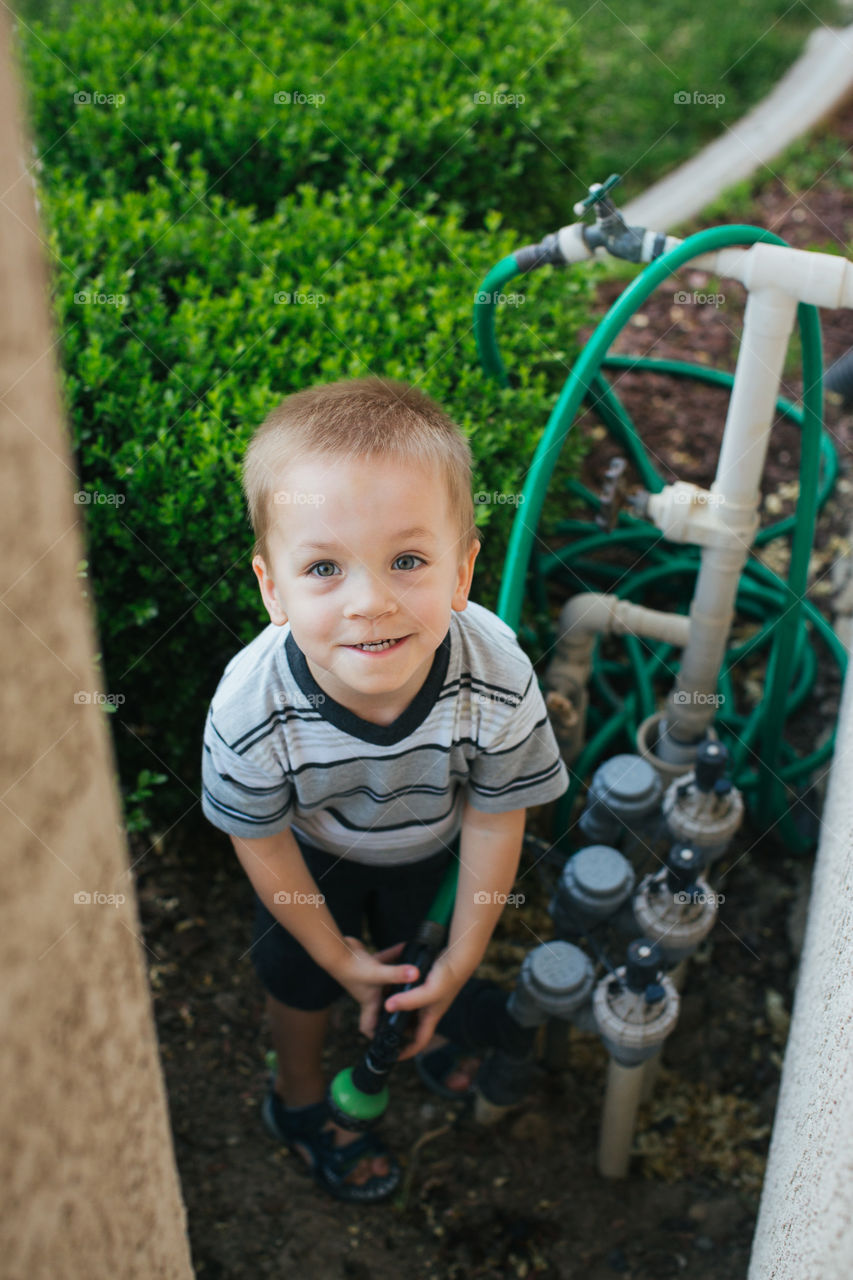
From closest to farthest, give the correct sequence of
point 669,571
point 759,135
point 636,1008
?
point 636,1008 → point 669,571 → point 759,135

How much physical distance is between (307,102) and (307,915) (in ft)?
8.85

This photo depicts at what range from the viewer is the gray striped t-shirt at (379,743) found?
168 cm

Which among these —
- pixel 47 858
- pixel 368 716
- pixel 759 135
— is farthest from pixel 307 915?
pixel 759 135

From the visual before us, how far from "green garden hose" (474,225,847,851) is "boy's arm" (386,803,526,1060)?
19.4 inches

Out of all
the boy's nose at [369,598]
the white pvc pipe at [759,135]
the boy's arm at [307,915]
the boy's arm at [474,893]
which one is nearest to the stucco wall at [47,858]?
the boy's nose at [369,598]

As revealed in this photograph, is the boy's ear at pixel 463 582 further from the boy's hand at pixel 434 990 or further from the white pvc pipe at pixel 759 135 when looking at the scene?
the white pvc pipe at pixel 759 135

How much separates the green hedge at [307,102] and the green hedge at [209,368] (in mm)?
292

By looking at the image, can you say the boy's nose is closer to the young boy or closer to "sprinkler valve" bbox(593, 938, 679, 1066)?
the young boy

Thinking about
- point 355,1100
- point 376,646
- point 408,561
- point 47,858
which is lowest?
point 355,1100

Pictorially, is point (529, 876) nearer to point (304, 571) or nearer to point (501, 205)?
point (304, 571)

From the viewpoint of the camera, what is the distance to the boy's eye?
1535 millimetres

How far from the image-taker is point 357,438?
1504mm

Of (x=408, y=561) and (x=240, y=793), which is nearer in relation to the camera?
(x=408, y=561)

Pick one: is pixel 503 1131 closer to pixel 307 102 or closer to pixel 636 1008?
pixel 636 1008
